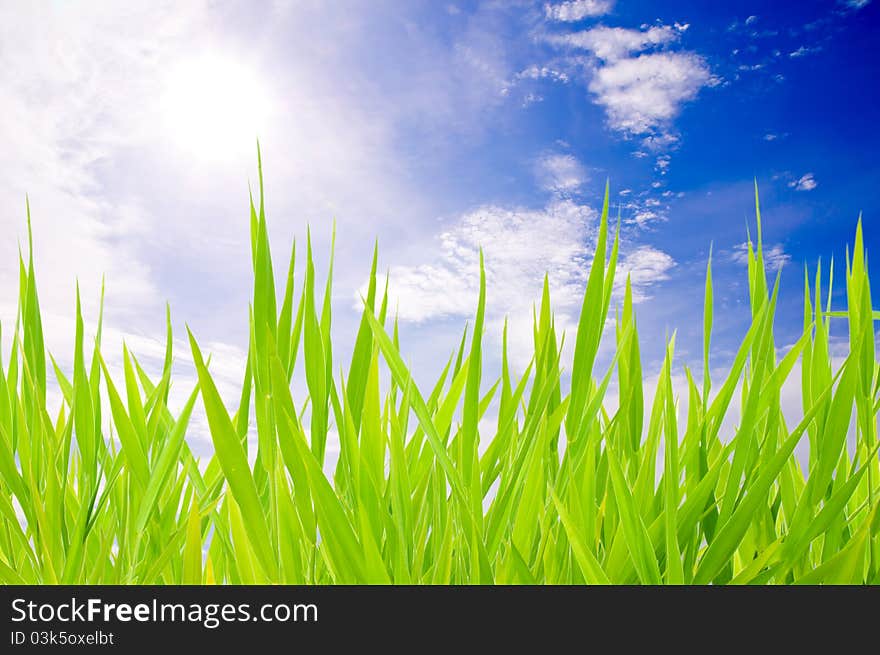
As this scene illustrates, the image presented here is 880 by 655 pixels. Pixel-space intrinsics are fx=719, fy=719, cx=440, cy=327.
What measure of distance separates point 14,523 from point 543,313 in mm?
475

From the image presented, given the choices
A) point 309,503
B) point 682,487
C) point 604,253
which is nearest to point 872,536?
point 682,487

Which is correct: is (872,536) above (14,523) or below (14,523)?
below

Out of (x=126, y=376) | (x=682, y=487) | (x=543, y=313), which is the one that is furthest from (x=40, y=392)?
(x=682, y=487)

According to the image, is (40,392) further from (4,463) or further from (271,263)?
(271,263)

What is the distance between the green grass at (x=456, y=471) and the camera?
47 centimetres

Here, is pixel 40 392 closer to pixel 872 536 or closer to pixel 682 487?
pixel 682 487

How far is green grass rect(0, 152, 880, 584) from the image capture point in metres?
0.47

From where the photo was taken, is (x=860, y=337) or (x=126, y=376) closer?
(x=860, y=337)

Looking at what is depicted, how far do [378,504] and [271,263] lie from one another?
19 cm

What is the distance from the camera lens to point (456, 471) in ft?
1.55
